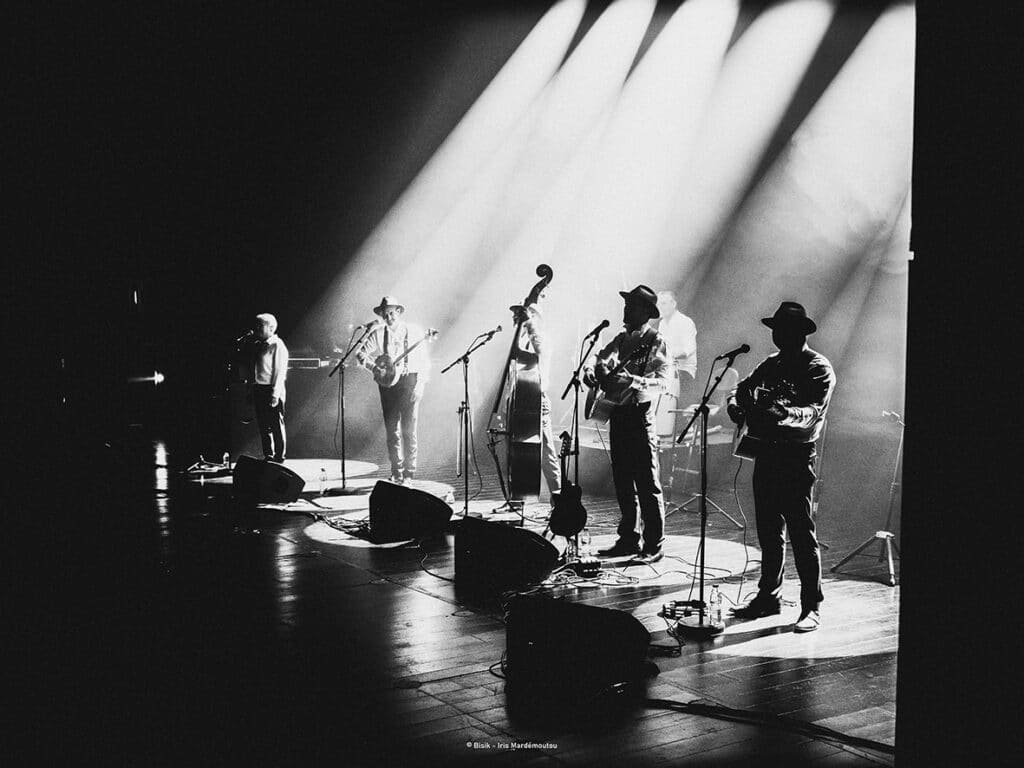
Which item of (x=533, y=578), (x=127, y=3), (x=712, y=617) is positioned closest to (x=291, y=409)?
(x=127, y=3)

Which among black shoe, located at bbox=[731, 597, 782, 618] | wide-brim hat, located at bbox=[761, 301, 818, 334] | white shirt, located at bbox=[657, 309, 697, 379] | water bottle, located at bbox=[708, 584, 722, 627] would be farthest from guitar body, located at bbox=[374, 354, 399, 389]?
wide-brim hat, located at bbox=[761, 301, 818, 334]

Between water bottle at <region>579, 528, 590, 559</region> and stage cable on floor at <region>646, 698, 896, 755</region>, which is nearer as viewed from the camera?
stage cable on floor at <region>646, 698, 896, 755</region>

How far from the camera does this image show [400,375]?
920 centimetres

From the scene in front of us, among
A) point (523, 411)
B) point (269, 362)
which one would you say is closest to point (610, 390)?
point (523, 411)

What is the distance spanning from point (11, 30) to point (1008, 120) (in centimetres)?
927

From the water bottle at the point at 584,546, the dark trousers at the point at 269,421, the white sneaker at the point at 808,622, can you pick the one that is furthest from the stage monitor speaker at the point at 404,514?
the dark trousers at the point at 269,421

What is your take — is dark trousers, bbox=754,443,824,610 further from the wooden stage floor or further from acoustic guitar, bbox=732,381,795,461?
the wooden stage floor

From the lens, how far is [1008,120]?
214 centimetres

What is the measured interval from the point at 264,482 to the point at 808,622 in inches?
200

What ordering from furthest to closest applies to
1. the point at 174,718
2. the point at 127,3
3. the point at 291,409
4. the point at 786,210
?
the point at 291,409, the point at 786,210, the point at 127,3, the point at 174,718

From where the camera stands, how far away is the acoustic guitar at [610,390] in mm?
6312

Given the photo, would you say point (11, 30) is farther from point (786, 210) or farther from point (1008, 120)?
point (1008, 120)

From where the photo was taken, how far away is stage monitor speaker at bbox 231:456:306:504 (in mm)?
8516

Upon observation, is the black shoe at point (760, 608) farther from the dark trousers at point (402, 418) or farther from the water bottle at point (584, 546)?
the dark trousers at point (402, 418)
